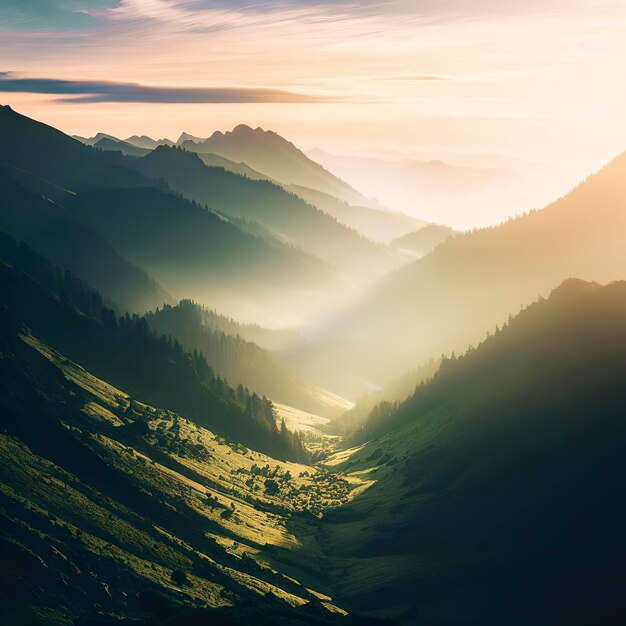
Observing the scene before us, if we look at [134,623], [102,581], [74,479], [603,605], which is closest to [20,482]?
[74,479]

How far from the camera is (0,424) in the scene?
199m

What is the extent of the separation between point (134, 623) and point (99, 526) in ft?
133

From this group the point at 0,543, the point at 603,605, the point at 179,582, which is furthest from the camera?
the point at 603,605

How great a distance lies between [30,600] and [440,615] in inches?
3865

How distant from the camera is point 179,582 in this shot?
584 ft

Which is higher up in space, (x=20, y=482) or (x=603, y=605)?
(x=603, y=605)

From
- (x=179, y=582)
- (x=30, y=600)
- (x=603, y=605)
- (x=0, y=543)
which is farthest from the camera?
(x=603, y=605)

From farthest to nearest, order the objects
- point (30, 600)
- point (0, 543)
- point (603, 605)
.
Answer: point (603, 605), point (0, 543), point (30, 600)

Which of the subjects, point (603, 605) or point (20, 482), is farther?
point (603, 605)

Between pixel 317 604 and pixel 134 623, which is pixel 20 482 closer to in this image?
pixel 134 623

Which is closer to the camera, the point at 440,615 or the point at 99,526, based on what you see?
the point at 99,526

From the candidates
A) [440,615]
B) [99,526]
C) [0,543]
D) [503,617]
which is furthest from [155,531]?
[503,617]

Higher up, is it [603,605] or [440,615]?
[603,605]

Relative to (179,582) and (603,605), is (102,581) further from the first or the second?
(603,605)
